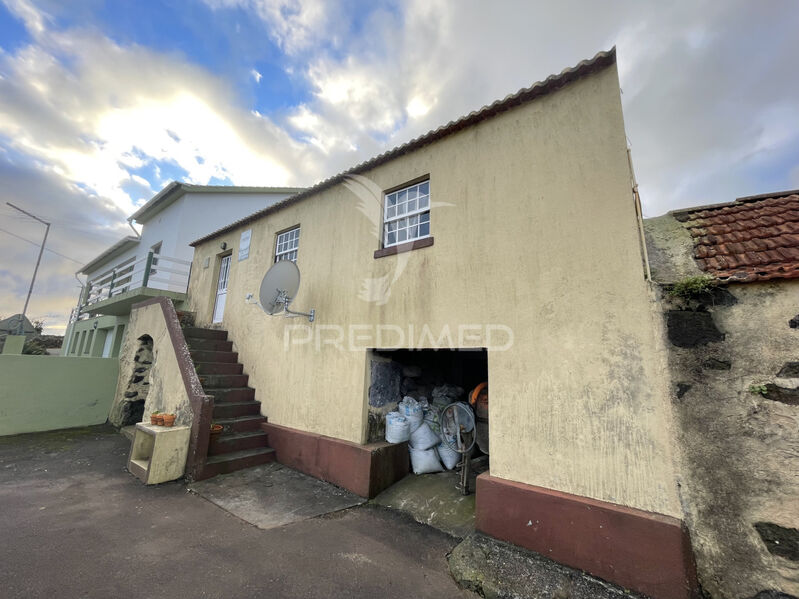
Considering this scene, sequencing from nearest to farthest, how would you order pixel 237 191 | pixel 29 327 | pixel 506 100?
pixel 506 100 → pixel 237 191 → pixel 29 327

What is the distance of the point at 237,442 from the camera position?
6.14m

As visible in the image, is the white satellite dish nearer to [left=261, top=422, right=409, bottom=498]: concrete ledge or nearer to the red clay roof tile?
[left=261, top=422, right=409, bottom=498]: concrete ledge

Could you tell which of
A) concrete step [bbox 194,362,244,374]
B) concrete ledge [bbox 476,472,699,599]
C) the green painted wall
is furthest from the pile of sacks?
the green painted wall

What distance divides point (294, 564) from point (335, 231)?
5.11 meters

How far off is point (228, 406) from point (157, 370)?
6.54 ft

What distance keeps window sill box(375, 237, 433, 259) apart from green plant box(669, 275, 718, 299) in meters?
2.94

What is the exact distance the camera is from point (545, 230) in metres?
4.00

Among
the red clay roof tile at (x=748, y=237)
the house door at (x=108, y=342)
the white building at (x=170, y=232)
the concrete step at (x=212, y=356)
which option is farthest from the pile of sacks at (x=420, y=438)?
the house door at (x=108, y=342)

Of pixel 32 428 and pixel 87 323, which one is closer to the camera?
pixel 32 428

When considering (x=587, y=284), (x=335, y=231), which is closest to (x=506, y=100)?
(x=587, y=284)

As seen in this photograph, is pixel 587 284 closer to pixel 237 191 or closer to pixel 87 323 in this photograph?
pixel 237 191

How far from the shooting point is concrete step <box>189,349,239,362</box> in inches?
289

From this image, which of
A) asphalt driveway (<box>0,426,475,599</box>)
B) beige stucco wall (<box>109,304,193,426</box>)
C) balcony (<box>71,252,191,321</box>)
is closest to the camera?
asphalt driveway (<box>0,426,475,599</box>)

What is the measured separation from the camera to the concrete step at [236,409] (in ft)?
21.4
